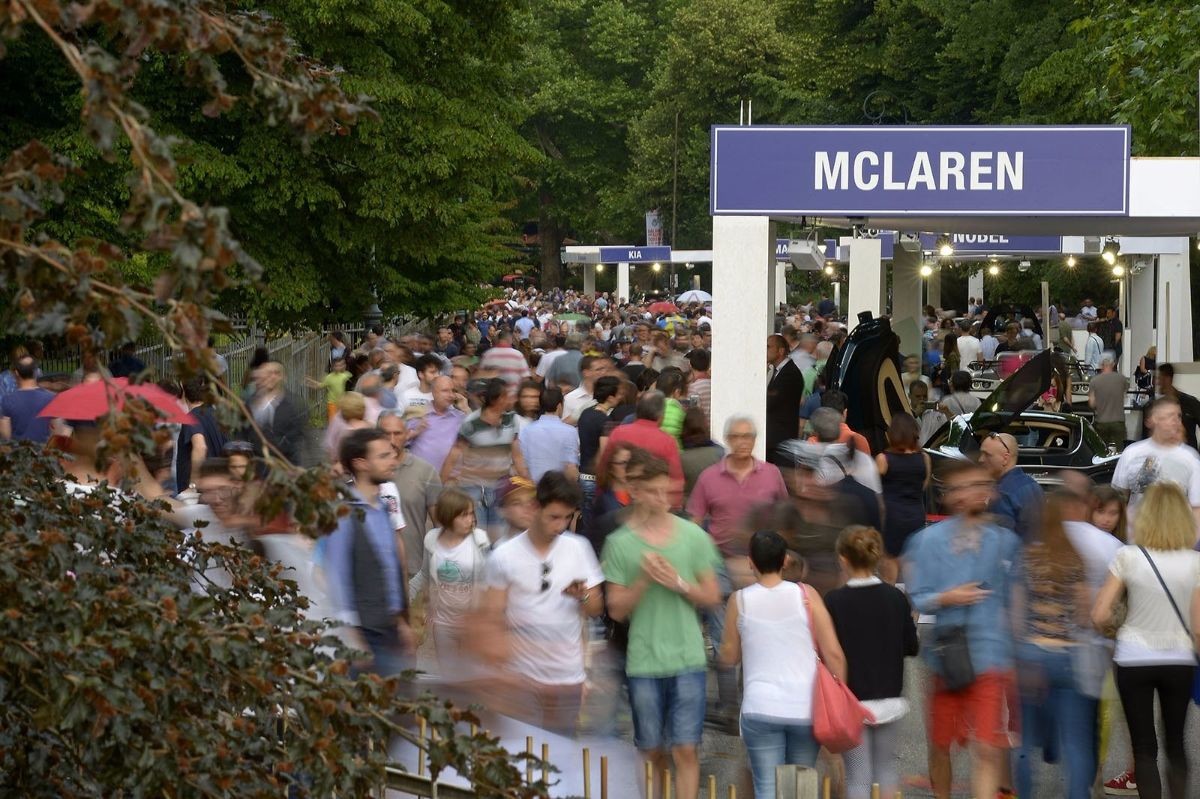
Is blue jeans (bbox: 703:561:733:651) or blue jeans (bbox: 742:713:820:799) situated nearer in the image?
blue jeans (bbox: 742:713:820:799)

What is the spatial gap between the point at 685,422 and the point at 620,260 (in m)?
52.5

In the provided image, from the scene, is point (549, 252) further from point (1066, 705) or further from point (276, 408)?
point (1066, 705)

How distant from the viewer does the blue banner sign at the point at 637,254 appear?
62.5 m

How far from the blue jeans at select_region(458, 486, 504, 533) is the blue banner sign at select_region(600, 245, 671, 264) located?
51.6 meters

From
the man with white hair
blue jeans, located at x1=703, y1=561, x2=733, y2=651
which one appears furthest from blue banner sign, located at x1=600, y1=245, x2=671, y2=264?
blue jeans, located at x1=703, y1=561, x2=733, y2=651

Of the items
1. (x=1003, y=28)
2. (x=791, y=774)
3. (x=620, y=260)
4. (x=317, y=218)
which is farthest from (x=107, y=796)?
(x=620, y=260)

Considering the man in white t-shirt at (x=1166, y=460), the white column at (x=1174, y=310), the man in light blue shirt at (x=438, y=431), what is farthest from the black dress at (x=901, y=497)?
the white column at (x=1174, y=310)

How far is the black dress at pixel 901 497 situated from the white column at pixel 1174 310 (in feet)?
70.5

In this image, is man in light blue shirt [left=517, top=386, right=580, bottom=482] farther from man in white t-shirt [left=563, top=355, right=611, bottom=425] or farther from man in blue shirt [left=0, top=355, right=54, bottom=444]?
man in blue shirt [left=0, top=355, right=54, bottom=444]

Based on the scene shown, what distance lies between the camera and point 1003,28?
45188 mm

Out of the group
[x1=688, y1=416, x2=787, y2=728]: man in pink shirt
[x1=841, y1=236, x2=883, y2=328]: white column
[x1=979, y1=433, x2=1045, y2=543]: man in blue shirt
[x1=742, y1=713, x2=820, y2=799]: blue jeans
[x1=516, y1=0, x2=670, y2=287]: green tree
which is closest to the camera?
[x1=742, y1=713, x2=820, y2=799]: blue jeans

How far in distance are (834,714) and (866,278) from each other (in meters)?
22.7

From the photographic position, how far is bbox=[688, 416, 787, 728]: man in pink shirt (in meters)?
8.98

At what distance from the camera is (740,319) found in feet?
49.3
